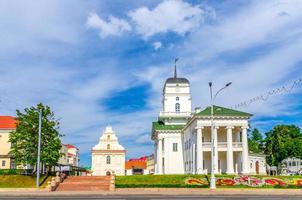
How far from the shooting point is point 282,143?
83000 mm

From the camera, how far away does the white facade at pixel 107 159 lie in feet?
332

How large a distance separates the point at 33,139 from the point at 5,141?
3103 cm

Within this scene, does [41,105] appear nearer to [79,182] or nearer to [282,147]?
[79,182]

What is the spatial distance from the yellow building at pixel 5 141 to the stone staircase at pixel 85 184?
31228 mm

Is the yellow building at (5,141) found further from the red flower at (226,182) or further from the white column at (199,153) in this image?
the red flower at (226,182)

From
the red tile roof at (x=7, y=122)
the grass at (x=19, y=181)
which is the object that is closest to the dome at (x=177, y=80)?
the red tile roof at (x=7, y=122)

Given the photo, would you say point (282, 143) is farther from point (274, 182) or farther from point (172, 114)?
point (274, 182)

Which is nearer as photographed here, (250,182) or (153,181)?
(250,182)

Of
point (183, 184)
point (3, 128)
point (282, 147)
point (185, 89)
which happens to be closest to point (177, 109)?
point (185, 89)

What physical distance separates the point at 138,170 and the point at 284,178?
85.9 meters

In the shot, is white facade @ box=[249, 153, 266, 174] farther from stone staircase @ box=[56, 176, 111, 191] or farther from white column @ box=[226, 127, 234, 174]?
stone staircase @ box=[56, 176, 111, 191]

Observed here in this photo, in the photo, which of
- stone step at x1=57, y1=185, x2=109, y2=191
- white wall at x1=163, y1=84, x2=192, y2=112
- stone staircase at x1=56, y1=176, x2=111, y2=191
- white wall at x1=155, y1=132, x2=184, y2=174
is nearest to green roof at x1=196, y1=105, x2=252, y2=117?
stone staircase at x1=56, y1=176, x2=111, y2=191

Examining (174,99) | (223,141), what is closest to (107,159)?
(174,99)

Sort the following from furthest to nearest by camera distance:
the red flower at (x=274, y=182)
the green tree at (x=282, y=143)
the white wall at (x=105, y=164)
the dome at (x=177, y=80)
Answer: the white wall at (x=105, y=164) → the dome at (x=177, y=80) → the green tree at (x=282, y=143) → the red flower at (x=274, y=182)
